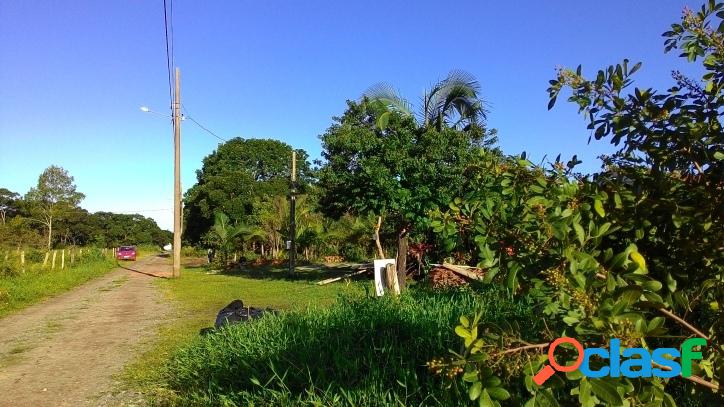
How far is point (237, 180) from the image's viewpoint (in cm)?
4909

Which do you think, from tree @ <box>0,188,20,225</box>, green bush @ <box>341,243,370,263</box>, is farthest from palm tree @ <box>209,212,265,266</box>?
tree @ <box>0,188,20,225</box>

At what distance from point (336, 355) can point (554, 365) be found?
301cm

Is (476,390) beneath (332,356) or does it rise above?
above

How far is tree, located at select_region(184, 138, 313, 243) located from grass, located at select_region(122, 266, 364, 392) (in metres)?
25.4

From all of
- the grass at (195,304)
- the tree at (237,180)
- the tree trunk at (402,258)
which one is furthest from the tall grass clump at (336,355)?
the tree at (237,180)

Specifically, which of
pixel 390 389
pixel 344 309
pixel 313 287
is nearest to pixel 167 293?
pixel 313 287

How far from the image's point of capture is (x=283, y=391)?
13.7 feet

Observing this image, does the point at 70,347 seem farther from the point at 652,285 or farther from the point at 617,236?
the point at 652,285

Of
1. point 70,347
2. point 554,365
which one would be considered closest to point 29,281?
point 70,347

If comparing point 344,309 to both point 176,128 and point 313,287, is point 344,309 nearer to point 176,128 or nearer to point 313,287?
point 313,287

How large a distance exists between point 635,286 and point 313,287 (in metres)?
16.3

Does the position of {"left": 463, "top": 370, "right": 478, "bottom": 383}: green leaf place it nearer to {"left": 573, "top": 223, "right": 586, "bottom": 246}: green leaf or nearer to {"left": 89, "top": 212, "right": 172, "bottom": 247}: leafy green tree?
{"left": 573, "top": 223, "right": 586, "bottom": 246}: green leaf

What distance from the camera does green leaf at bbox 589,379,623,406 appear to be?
152 centimetres

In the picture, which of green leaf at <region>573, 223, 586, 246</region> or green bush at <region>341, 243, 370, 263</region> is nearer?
green leaf at <region>573, 223, 586, 246</region>
